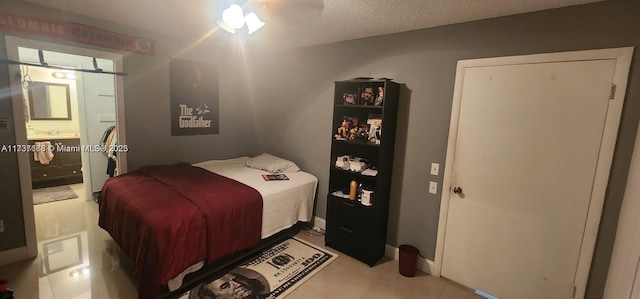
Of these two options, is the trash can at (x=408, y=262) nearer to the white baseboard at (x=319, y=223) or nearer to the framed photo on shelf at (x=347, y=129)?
the white baseboard at (x=319, y=223)

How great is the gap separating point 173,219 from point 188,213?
0.39ft

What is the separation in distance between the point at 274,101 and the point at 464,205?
2717 mm

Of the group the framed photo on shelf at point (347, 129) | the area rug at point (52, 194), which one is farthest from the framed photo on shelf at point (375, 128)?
the area rug at point (52, 194)

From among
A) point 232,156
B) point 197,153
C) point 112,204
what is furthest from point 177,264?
point 232,156

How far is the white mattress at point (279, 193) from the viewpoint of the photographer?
106 inches

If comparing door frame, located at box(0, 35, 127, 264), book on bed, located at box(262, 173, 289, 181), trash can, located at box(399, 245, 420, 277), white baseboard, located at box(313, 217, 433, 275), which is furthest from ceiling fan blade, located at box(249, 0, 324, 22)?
white baseboard, located at box(313, 217, 433, 275)

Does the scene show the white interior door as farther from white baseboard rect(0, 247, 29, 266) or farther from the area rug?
the area rug

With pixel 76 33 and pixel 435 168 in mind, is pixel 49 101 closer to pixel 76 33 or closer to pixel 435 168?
pixel 76 33

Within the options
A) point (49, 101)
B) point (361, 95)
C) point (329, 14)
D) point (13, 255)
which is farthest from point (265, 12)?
point (49, 101)

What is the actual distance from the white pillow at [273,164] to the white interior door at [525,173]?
1.90 metres

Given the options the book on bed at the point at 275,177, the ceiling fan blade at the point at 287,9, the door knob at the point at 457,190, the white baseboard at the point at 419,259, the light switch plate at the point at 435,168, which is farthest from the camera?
the book on bed at the point at 275,177

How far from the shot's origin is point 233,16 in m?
1.75

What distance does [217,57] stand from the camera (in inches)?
143

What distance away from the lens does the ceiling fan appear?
1.65 metres
